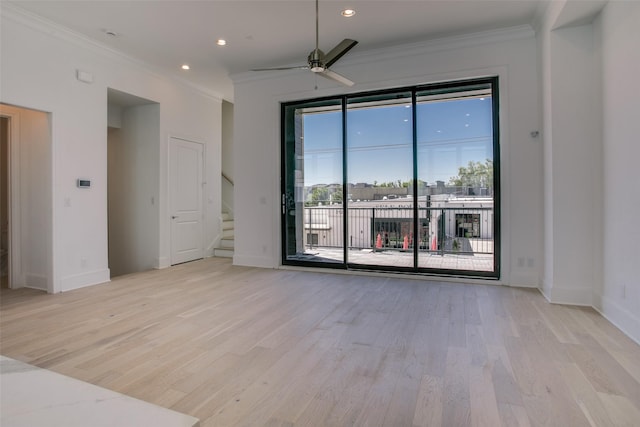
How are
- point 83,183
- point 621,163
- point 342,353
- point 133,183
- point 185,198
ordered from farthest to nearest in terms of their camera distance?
point 185,198 < point 133,183 < point 83,183 < point 621,163 < point 342,353

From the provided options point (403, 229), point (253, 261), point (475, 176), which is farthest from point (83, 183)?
point (475, 176)

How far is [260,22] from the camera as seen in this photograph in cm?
416

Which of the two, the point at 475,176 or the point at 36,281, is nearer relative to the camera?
the point at 36,281

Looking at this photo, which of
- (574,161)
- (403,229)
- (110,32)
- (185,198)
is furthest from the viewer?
(185,198)

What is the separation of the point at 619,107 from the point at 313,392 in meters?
3.55

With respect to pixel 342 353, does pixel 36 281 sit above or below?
above

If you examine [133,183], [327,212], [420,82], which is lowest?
[327,212]

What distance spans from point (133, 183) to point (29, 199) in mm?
1682

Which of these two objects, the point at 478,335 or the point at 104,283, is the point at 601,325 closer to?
the point at 478,335

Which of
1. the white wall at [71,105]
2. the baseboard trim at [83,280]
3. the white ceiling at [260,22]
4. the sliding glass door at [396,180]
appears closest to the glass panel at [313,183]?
the sliding glass door at [396,180]

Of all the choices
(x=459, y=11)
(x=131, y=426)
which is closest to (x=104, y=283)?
(x=131, y=426)

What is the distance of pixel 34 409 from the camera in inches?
24.0

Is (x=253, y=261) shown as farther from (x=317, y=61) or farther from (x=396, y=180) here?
(x=317, y=61)

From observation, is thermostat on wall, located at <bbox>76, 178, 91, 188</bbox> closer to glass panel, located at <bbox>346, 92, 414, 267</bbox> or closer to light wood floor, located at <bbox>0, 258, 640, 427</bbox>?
light wood floor, located at <bbox>0, 258, 640, 427</bbox>
